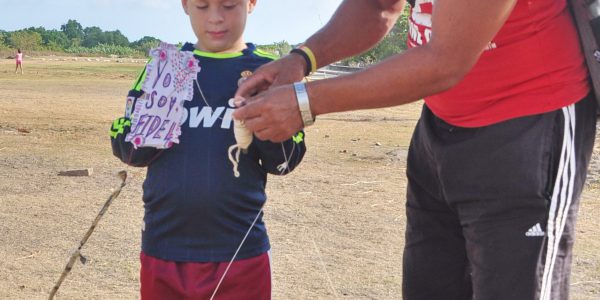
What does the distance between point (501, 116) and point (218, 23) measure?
4.22 feet

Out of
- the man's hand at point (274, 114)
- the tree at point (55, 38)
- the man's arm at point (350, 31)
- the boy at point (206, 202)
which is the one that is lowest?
the boy at point (206, 202)

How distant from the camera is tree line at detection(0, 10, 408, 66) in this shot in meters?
27.7

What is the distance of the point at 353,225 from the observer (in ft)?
20.1

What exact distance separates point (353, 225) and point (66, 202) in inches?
93.5

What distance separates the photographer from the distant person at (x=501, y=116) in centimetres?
206

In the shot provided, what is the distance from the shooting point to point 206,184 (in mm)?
2939

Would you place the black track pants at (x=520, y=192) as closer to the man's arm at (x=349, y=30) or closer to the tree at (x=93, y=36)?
the man's arm at (x=349, y=30)

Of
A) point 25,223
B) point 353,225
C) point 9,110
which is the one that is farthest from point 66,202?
point 9,110

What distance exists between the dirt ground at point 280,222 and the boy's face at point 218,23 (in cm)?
196

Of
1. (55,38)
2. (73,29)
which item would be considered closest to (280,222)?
(55,38)

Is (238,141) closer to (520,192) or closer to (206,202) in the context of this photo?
(206,202)

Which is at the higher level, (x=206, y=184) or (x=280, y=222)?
(x=206, y=184)

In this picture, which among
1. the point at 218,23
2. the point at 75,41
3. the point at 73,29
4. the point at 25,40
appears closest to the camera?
the point at 218,23

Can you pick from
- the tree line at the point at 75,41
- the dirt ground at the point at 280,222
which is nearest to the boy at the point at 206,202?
the dirt ground at the point at 280,222
